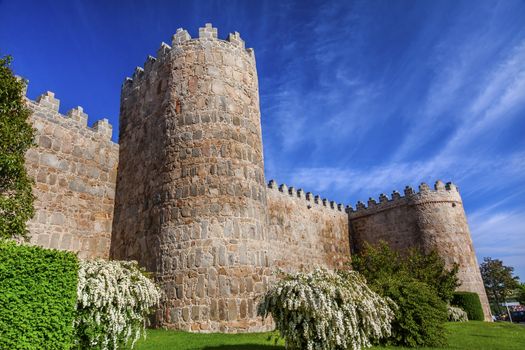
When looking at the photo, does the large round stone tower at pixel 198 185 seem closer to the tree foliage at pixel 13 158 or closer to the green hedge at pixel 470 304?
the tree foliage at pixel 13 158

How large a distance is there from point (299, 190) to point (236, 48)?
13463 millimetres

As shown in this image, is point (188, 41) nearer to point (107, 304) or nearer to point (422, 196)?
point (107, 304)

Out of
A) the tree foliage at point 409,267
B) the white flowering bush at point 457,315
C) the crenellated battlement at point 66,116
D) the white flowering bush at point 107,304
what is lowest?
the white flowering bush at point 457,315

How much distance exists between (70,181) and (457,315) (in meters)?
20.6

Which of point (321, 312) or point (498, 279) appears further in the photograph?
point (498, 279)

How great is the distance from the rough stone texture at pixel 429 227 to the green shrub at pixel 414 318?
16.6m

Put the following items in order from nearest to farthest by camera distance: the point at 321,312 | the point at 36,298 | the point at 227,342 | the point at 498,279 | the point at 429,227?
the point at 36,298, the point at 321,312, the point at 227,342, the point at 429,227, the point at 498,279

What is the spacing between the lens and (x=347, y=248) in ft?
95.3

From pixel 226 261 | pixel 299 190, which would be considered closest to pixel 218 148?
pixel 226 261

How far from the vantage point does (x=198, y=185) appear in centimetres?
1175

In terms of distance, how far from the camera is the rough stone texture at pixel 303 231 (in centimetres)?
2258

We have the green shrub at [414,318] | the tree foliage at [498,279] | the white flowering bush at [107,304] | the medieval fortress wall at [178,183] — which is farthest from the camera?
the tree foliage at [498,279]

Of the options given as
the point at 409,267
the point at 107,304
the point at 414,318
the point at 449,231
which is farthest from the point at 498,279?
the point at 107,304

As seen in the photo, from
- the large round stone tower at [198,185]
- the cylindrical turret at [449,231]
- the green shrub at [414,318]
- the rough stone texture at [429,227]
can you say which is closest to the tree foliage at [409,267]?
the green shrub at [414,318]
